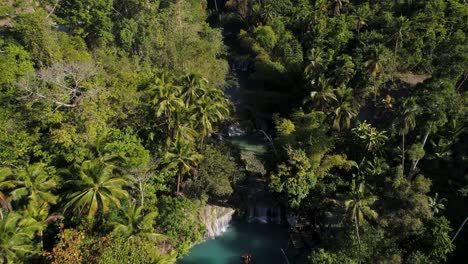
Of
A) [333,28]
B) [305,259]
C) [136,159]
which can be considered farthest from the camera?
[333,28]

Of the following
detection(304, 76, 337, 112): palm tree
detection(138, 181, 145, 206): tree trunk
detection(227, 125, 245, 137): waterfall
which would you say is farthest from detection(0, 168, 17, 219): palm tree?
detection(304, 76, 337, 112): palm tree

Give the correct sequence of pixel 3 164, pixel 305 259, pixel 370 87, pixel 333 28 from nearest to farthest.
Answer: pixel 3 164, pixel 305 259, pixel 370 87, pixel 333 28

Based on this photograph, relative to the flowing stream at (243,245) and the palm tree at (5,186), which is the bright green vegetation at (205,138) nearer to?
the palm tree at (5,186)

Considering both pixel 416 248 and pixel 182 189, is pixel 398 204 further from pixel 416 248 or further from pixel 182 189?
pixel 182 189

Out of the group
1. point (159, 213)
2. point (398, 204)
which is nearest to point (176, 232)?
point (159, 213)

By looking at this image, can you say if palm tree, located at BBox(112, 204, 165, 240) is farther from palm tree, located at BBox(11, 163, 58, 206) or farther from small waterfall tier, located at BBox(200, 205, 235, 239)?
small waterfall tier, located at BBox(200, 205, 235, 239)
